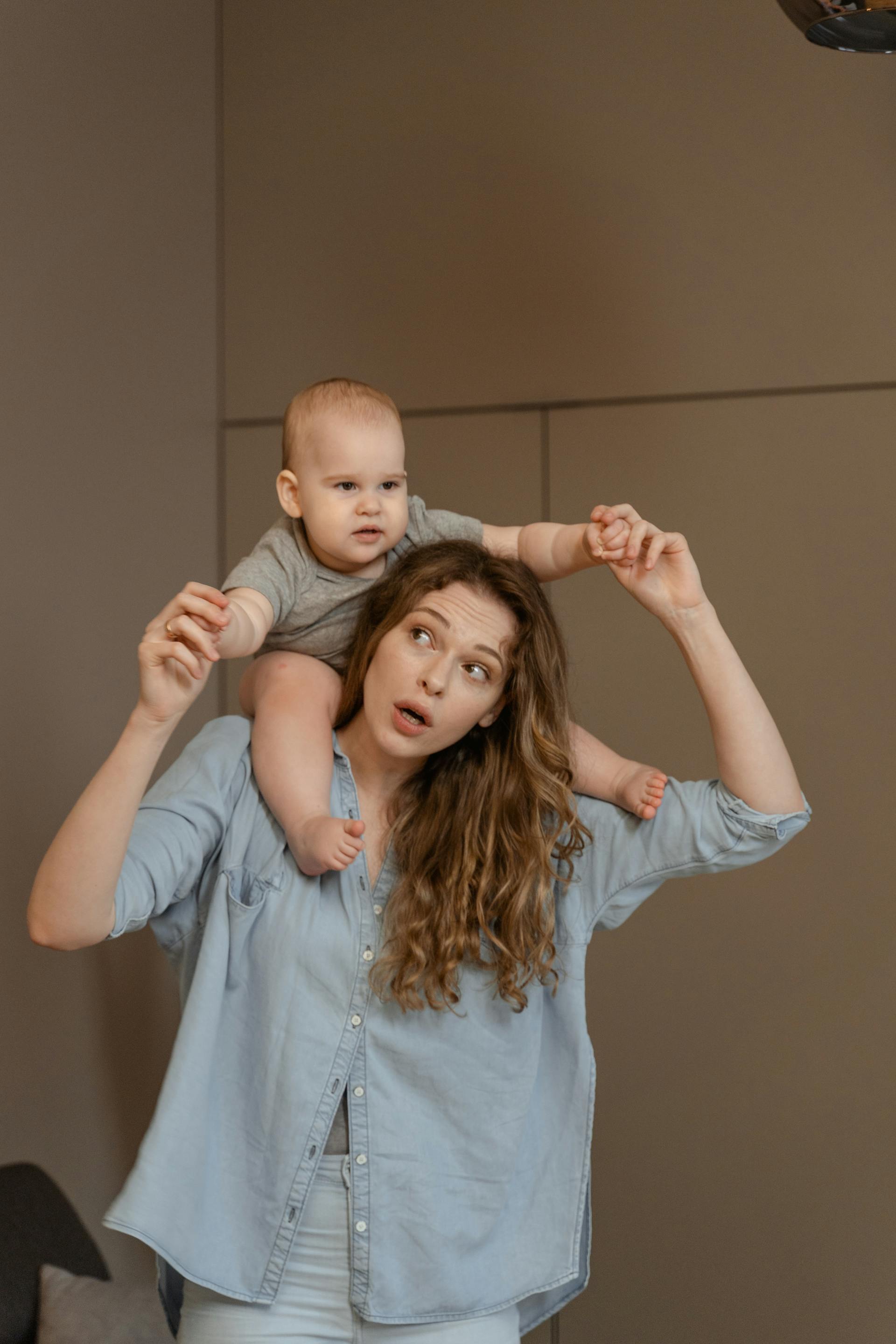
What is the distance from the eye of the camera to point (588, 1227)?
193 centimetres

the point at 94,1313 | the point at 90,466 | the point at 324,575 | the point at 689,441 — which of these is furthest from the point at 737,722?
the point at 90,466

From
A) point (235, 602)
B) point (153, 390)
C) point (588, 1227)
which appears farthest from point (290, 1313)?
point (153, 390)

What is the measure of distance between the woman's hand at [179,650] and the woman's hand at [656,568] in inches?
23.0

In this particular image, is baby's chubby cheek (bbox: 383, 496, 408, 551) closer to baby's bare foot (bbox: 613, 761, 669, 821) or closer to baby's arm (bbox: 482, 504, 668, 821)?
baby's arm (bbox: 482, 504, 668, 821)

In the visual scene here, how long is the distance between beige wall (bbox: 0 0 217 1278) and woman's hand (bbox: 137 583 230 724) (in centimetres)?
124

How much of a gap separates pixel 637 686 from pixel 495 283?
44.8 inches

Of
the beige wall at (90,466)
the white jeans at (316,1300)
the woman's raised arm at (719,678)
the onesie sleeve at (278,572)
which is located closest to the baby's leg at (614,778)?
the woman's raised arm at (719,678)

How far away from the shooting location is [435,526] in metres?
2.04

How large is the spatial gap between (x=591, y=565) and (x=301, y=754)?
1.67 feet

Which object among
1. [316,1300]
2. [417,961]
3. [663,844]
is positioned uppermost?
[663,844]

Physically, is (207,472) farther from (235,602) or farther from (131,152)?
(235,602)

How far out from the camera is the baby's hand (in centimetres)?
178

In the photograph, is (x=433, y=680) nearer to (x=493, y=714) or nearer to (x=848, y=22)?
(x=493, y=714)

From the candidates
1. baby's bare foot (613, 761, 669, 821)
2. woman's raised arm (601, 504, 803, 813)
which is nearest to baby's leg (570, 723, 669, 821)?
baby's bare foot (613, 761, 669, 821)
